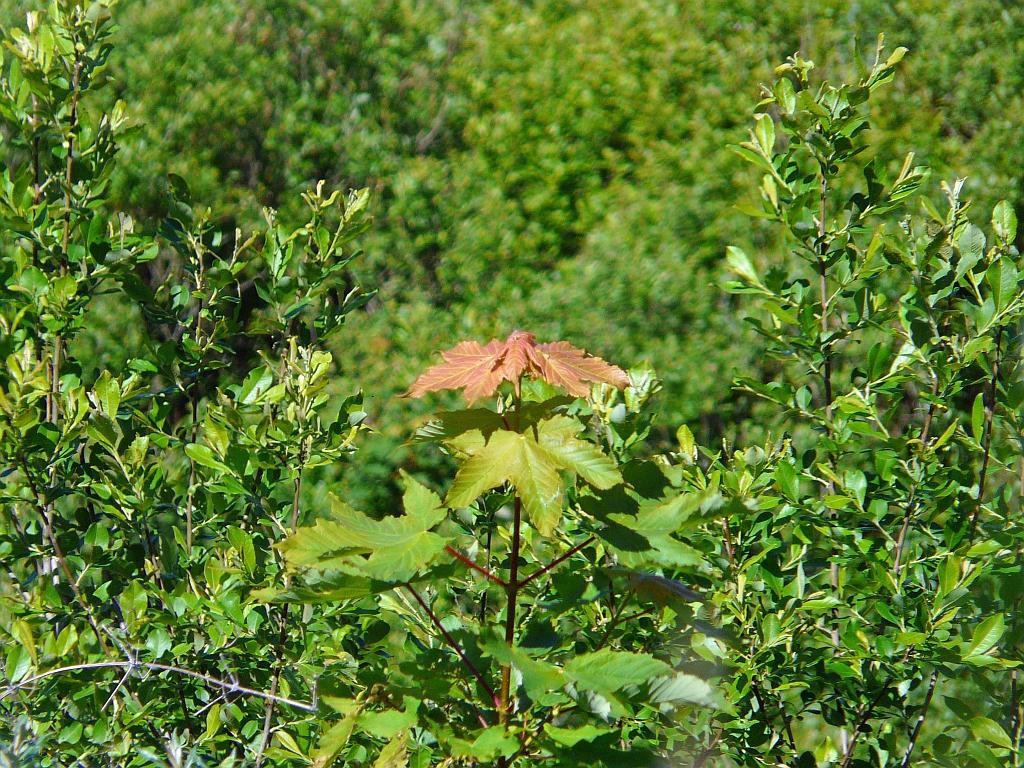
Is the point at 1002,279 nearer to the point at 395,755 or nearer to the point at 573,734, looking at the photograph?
the point at 573,734

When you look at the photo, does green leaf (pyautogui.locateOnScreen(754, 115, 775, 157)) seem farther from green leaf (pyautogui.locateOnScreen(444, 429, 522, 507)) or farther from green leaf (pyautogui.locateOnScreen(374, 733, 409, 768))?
green leaf (pyautogui.locateOnScreen(374, 733, 409, 768))

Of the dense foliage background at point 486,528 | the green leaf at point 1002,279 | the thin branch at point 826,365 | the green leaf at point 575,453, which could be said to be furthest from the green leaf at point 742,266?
the green leaf at point 575,453

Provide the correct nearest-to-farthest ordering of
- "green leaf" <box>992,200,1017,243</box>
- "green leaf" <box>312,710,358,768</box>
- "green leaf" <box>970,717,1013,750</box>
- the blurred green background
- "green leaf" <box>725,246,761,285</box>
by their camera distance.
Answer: "green leaf" <box>312,710,358,768</box> < "green leaf" <box>970,717,1013,750</box> < "green leaf" <box>992,200,1017,243</box> < "green leaf" <box>725,246,761,285</box> < the blurred green background

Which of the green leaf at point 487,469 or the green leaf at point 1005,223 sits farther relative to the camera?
the green leaf at point 1005,223

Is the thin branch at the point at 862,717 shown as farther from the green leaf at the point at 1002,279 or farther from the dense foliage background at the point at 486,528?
the green leaf at the point at 1002,279

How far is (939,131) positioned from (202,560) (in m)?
6.51

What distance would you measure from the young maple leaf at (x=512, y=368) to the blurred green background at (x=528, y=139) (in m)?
4.58

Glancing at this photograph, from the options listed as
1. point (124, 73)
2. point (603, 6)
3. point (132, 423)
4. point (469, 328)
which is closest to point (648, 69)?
point (603, 6)

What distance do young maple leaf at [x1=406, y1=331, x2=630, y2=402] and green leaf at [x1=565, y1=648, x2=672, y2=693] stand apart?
0.36 m

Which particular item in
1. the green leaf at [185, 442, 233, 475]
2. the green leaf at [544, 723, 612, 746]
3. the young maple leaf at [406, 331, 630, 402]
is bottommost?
the green leaf at [185, 442, 233, 475]

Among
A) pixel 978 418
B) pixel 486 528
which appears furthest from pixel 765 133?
pixel 486 528

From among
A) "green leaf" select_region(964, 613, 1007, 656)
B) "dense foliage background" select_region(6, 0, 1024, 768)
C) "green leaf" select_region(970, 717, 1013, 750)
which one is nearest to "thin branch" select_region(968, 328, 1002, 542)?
"dense foliage background" select_region(6, 0, 1024, 768)

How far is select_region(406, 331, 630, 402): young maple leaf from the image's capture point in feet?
5.14

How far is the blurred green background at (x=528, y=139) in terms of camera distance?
6.62 meters
